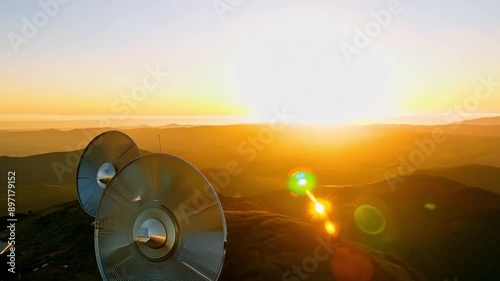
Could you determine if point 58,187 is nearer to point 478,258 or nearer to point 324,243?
point 324,243

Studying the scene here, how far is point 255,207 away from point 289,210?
2865 centimetres

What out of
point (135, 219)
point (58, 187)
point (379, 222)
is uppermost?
point (58, 187)

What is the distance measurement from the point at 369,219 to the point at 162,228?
215 ft

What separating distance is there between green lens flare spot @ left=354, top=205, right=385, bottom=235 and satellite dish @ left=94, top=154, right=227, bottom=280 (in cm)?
5719

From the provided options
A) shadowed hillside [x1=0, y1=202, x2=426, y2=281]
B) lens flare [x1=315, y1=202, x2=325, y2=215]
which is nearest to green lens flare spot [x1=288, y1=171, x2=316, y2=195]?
lens flare [x1=315, y1=202, x2=325, y2=215]

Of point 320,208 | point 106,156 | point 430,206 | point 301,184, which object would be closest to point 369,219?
point 320,208

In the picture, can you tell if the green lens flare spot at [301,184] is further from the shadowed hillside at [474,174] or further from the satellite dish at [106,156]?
the satellite dish at [106,156]

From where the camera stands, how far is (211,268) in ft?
64.4

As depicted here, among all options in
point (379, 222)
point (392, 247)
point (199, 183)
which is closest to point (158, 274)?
point (199, 183)

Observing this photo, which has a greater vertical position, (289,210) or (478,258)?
(289,210)

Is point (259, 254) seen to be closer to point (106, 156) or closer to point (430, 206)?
point (106, 156)

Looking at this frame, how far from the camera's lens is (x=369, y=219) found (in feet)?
256

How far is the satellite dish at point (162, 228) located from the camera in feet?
64.5

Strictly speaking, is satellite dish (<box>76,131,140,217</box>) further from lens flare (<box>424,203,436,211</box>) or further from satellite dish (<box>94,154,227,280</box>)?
lens flare (<box>424,203,436,211</box>)
